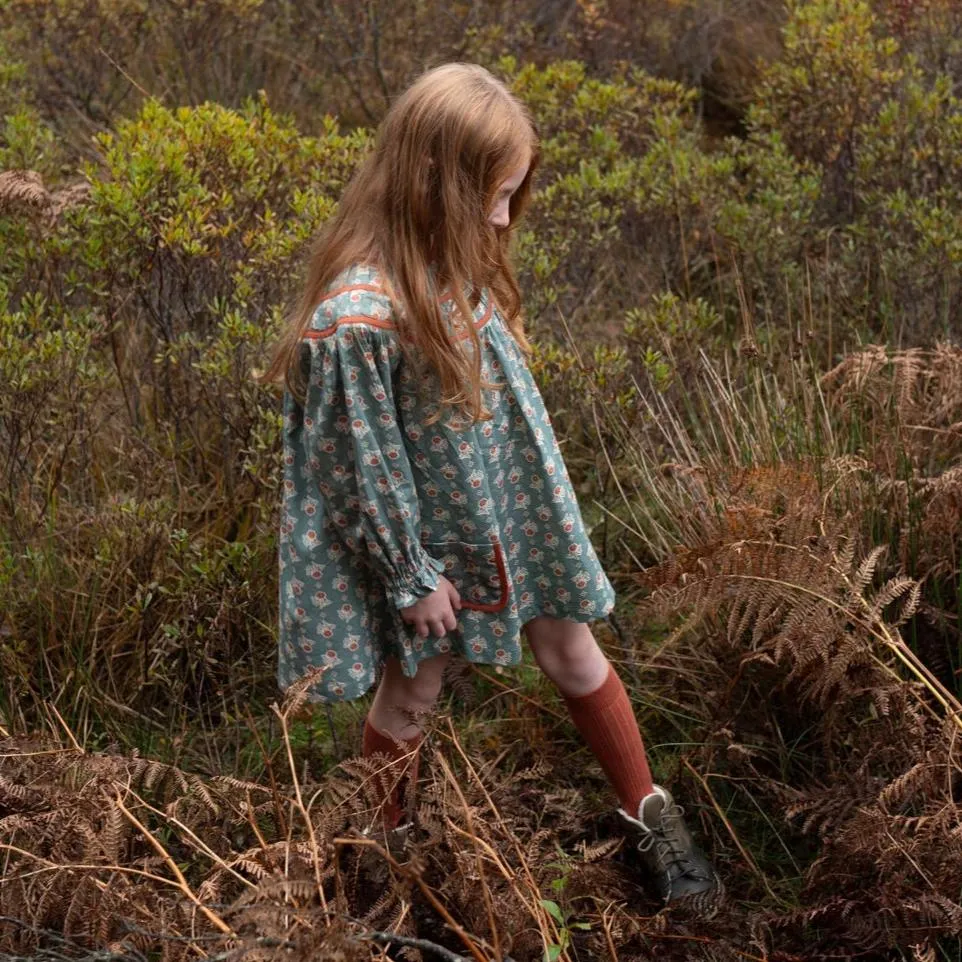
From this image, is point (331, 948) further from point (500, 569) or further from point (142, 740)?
point (142, 740)

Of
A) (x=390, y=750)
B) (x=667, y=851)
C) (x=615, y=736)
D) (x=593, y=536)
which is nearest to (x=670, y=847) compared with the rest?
(x=667, y=851)

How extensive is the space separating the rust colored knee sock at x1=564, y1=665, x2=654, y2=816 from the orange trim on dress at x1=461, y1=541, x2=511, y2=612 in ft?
1.16

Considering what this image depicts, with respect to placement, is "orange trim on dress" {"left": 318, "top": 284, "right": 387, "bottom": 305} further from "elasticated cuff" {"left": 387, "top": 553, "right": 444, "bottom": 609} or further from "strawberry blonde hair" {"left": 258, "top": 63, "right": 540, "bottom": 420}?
"elasticated cuff" {"left": 387, "top": 553, "right": 444, "bottom": 609}

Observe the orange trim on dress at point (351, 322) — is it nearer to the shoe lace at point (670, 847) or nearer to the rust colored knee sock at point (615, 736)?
the rust colored knee sock at point (615, 736)

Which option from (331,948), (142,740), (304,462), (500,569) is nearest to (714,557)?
(500,569)

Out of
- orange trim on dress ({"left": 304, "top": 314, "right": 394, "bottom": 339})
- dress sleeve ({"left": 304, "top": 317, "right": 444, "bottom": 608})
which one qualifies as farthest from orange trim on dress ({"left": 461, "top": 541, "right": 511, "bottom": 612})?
orange trim on dress ({"left": 304, "top": 314, "right": 394, "bottom": 339})

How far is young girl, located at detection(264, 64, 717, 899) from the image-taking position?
2426mm

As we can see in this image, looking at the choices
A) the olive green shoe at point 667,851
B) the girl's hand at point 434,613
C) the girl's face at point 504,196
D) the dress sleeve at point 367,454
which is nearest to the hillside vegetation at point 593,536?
the olive green shoe at point 667,851

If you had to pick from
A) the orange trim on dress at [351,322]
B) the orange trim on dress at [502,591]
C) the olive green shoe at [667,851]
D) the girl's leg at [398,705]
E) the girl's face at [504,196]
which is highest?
the girl's face at [504,196]

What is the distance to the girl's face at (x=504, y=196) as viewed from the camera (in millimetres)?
2533

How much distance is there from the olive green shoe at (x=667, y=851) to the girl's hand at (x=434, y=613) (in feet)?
2.31

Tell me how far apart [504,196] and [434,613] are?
828mm

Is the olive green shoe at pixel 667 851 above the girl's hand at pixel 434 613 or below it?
below

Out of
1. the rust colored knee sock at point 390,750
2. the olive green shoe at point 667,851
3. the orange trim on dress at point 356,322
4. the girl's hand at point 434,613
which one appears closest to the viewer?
the orange trim on dress at point 356,322
